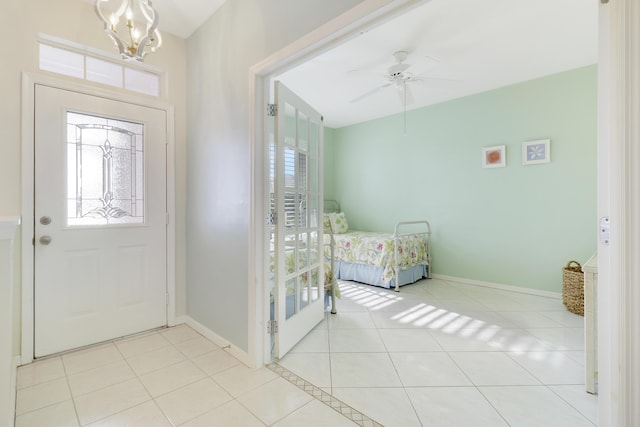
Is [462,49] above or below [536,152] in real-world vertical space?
above

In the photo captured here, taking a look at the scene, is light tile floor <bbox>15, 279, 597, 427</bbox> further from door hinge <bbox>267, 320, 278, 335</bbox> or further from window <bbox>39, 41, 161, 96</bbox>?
window <bbox>39, 41, 161, 96</bbox>

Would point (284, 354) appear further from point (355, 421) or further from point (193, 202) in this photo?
point (193, 202)

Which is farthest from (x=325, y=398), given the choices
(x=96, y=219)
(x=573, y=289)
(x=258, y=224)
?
(x=573, y=289)

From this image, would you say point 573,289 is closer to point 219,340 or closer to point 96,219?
point 219,340

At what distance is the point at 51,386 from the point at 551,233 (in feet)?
15.5

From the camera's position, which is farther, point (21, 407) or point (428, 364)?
point (428, 364)

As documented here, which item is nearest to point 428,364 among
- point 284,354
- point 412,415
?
point 412,415

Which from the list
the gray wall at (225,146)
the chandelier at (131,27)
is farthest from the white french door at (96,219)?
the chandelier at (131,27)

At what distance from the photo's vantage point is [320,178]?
272 cm

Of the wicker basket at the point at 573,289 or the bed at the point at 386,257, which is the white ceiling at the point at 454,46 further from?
the wicker basket at the point at 573,289

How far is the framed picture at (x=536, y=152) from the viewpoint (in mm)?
3463

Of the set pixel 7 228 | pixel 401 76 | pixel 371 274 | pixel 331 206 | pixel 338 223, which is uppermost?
pixel 401 76

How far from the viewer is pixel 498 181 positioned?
12.7 ft

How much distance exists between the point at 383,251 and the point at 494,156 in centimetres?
190
